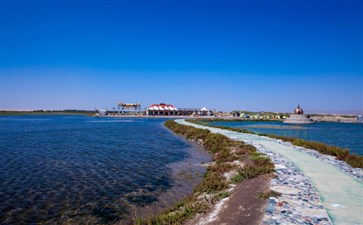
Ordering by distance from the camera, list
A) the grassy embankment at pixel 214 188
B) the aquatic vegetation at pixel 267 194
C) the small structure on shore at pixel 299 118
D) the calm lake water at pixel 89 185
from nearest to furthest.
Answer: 1. the grassy embankment at pixel 214 188
2. the aquatic vegetation at pixel 267 194
3. the calm lake water at pixel 89 185
4. the small structure on shore at pixel 299 118

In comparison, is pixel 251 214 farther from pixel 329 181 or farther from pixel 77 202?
pixel 77 202

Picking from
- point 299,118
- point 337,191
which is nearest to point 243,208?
point 337,191

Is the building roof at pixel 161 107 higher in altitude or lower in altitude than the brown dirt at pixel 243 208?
higher

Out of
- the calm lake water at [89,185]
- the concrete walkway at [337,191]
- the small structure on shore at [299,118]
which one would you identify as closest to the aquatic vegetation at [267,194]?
the concrete walkway at [337,191]

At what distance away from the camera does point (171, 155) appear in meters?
21.0

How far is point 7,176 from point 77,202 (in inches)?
266

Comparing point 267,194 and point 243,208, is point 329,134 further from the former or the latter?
point 243,208

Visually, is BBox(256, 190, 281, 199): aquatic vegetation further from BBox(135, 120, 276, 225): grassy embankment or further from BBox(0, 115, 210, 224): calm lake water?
BBox(0, 115, 210, 224): calm lake water

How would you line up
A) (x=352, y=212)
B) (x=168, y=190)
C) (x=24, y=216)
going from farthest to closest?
(x=168, y=190) → (x=24, y=216) → (x=352, y=212)

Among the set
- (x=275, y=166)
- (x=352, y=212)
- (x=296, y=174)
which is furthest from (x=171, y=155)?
(x=352, y=212)

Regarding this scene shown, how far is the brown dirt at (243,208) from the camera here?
21.5 feet

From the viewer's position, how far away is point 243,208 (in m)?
7.29

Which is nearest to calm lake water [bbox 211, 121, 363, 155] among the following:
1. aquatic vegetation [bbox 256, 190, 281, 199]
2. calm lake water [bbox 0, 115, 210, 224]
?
calm lake water [bbox 0, 115, 210, 224]

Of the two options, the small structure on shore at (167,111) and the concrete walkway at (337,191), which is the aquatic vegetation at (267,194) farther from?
the small structure on shore at (167,111)
